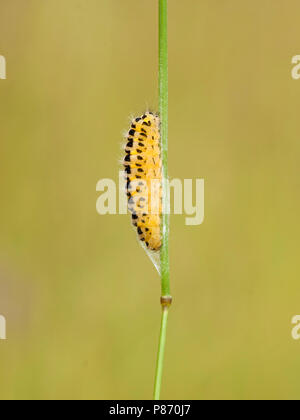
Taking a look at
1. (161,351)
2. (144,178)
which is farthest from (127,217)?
(161,351)

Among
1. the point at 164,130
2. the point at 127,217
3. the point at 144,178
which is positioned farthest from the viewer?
the point at 127,217

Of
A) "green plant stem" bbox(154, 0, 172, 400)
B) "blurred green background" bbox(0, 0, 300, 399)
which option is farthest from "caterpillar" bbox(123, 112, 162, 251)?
"blurred green background" bbox(0, 0, 300, 399)

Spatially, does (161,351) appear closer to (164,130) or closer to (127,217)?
(164,130)

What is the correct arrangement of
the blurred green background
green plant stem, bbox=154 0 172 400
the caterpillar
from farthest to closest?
the blurred green background, the caterpillar, green plant stem, bbox=154 0 172 400

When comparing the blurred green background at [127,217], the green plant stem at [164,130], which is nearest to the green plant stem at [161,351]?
the green plant stem at [164,130]

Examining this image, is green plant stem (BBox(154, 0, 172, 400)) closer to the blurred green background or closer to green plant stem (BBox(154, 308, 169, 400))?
green plant stem (BBox(154, 308, 169, 400))

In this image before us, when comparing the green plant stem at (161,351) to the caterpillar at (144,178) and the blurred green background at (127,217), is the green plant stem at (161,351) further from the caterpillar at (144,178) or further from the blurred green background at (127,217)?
the blurred green background at (127,217)
